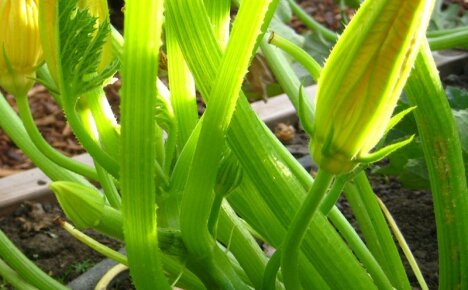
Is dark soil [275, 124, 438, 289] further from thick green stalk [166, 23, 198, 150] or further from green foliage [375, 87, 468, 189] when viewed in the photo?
thick green stalk [166, 23, 198, 150]

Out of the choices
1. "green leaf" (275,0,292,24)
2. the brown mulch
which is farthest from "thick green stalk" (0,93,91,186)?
"green leaf" (275,0,292,24)

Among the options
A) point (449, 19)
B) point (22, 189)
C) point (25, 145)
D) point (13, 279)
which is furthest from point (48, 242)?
point (449, 19)

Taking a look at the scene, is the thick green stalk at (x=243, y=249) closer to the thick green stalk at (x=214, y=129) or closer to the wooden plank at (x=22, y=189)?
the thick green stalk at (x=214, y=129)

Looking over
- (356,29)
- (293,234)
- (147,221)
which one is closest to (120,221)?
(147,221)

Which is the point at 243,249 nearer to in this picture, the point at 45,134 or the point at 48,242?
the point at 48,242

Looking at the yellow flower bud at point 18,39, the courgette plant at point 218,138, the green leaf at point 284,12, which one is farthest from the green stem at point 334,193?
the green leaf at point 284,12

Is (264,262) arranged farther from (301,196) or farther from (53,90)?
(53,90)
